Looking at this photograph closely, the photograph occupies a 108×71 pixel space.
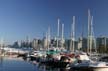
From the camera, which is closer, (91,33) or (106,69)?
(106,69)

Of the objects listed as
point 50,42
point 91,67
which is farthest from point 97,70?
point 50,42

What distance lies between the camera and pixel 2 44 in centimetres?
14025

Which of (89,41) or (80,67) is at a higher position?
(89,41)

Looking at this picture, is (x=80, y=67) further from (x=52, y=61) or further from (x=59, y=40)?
(x=59, y=40)

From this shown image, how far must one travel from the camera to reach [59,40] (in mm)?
90938

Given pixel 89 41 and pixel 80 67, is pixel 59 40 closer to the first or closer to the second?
pixel 89 41

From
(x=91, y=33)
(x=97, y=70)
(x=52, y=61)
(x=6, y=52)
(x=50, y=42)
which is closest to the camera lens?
(x=97, y=70)

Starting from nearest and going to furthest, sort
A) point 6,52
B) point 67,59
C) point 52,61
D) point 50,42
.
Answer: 1. point 67,59
2. point 52,61
3. point 50,42
4. point 6,52

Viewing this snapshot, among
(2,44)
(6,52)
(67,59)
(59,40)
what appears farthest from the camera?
(2,44)

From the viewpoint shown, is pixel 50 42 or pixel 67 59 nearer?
pixel 67 59

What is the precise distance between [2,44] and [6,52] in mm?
10571

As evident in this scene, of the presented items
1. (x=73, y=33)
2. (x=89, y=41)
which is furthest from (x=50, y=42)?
(x=89, y=41)

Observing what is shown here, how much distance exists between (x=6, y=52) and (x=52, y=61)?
71170 millimetres

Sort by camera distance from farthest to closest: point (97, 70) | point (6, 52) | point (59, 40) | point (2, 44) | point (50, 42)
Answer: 1. point (2, 44)
2. point (6, 52)
3. point (50, 42)
4. point (59, 40)
5. point (97, 70)
